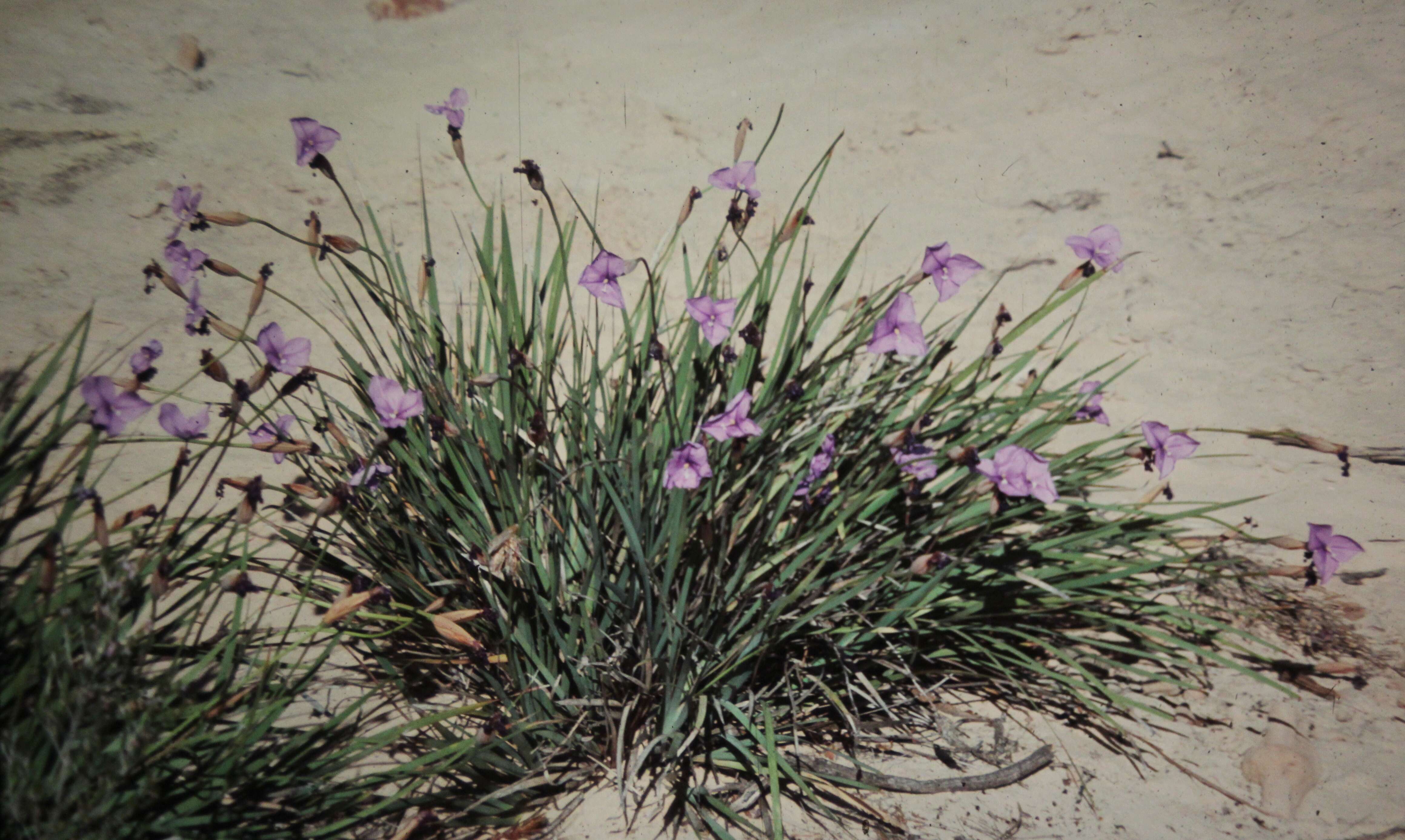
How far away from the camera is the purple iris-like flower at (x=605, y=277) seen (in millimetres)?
1497

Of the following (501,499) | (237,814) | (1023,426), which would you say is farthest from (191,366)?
(1023,426)

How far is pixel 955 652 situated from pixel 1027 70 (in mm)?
3319

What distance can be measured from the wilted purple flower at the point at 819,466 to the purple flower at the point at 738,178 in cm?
57

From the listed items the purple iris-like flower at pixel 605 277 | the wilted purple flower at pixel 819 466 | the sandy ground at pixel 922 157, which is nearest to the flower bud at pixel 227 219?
the purple iris-like flower at pixel 605 277

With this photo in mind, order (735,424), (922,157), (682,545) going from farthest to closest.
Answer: (922,157)
(682,545)
(735,424)

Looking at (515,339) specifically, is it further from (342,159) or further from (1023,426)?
(342,159)

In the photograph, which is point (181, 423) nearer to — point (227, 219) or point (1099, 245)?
point (227, 219)

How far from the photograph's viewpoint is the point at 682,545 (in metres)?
1.59

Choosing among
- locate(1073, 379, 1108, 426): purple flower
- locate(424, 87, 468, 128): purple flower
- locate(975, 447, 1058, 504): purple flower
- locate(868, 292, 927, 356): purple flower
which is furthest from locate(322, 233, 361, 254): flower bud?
locate(1073, 379, 1108, 426): purple flower

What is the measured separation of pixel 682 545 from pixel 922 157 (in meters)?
2.80

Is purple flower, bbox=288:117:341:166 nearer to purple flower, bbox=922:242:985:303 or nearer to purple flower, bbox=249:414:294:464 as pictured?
purple flower, bbox=249:414:294:464

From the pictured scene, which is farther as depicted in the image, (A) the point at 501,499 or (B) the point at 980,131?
→ (B) the point at 980,131

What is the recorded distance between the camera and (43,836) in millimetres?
1046

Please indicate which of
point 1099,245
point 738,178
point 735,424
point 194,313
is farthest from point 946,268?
point 194,313
